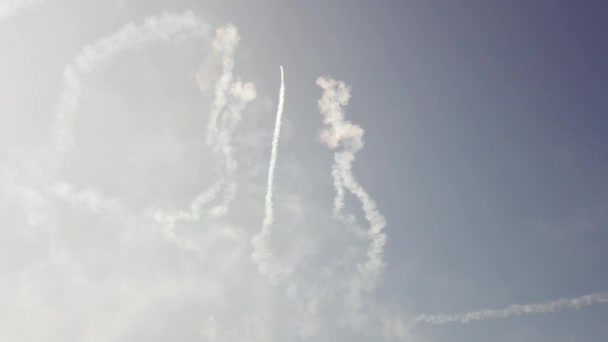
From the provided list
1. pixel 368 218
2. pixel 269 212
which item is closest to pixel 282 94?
pixel 269 212

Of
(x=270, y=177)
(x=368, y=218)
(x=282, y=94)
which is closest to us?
(x=282, y=94)

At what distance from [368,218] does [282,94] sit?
25.1m

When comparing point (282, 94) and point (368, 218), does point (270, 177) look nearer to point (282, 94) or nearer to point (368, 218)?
point (282, 94)

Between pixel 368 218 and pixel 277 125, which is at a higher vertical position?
pixel 277 125

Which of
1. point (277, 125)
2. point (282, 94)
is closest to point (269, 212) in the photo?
point (277, 125)

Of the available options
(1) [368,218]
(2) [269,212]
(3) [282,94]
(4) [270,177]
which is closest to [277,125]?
(3) [282,94]

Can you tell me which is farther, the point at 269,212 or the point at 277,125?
the point at 269,212

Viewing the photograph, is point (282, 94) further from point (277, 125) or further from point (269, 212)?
point (269, 212)

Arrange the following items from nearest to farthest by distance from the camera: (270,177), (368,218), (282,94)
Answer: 1. (282,94)
2. (270,177)
3. (368,218)

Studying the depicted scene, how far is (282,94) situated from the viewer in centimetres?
4834

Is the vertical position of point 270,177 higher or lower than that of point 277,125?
lower

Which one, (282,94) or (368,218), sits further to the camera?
(368,218)

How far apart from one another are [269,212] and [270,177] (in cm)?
587

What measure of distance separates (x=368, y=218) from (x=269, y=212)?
54.3 ft
